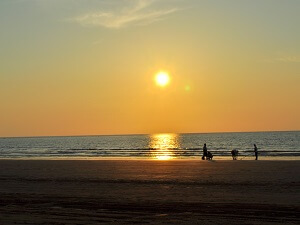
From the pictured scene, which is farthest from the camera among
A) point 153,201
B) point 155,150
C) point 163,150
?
point 155,150

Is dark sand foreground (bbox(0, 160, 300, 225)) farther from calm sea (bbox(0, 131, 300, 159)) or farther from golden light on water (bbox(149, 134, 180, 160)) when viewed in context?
calm sea (bbox(0, 131, 300, 159))

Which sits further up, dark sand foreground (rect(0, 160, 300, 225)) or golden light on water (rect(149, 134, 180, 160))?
golden light on water (rect(149, 134, 180, 160))

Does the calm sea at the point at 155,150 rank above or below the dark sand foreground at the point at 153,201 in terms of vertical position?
above

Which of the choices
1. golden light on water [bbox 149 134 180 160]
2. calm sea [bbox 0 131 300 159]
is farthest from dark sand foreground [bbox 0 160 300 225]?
calm sea [bbox 0 131 300 159]

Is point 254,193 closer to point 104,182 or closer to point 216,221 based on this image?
point 216,221

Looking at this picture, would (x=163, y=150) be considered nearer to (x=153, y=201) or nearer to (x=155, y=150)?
(x=155, y=150)

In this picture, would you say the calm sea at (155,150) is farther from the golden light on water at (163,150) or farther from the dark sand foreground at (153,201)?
the dark sand foreground at (153,201)

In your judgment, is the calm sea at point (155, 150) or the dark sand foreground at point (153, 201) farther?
the calm sea at point (155, 150)

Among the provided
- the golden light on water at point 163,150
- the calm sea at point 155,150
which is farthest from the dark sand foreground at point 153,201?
the calm sea at point 155,150

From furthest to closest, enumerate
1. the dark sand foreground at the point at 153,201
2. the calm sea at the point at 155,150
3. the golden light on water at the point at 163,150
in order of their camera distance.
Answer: the calm sea at the point at 155,150 < the golden light on water at the point at 163,150 < the dark sand foreground at the point at 153,201

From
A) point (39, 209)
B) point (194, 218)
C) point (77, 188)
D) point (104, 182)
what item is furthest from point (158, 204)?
point (104, 182)

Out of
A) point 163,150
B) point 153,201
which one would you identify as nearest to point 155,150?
point 163,150

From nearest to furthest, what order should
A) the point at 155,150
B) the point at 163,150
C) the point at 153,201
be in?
the point at 153,201 → the point at 163,150 → the point at 155,150

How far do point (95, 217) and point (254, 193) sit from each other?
20.5ft
